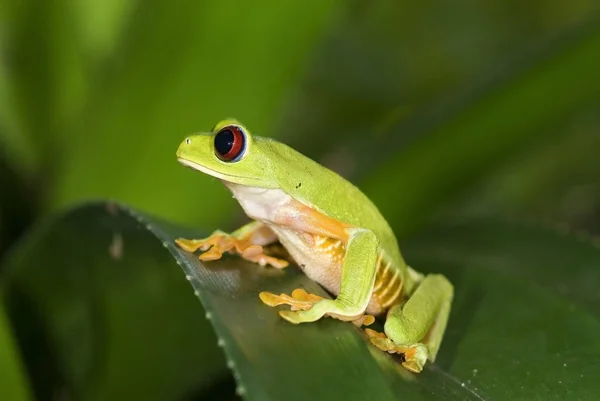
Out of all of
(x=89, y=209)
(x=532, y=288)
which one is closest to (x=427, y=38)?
(x=532, y=288)

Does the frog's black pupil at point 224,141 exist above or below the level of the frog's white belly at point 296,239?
above

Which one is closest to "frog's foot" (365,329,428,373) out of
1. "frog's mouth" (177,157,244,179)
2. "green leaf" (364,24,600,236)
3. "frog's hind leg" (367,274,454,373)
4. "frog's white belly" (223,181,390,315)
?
"frog's hind leg" (367,274,454,373)

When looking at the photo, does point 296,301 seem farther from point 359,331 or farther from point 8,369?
point 8,369

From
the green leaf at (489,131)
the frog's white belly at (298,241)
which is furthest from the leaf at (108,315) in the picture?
the green leaf at (489,131)

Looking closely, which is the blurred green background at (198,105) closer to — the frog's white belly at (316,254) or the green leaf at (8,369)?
the green leaf at (8,369)

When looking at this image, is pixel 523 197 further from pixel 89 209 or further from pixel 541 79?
pixel 89 209

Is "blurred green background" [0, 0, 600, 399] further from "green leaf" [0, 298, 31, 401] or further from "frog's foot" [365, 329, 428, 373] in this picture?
"frog's foot" [365, 329, 428, 373]

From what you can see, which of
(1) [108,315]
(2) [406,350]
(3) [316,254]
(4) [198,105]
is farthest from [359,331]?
(4) [198,105]

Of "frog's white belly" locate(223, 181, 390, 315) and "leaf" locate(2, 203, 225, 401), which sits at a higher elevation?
"frog's white belly" locate(223, 181, 390, 315)
